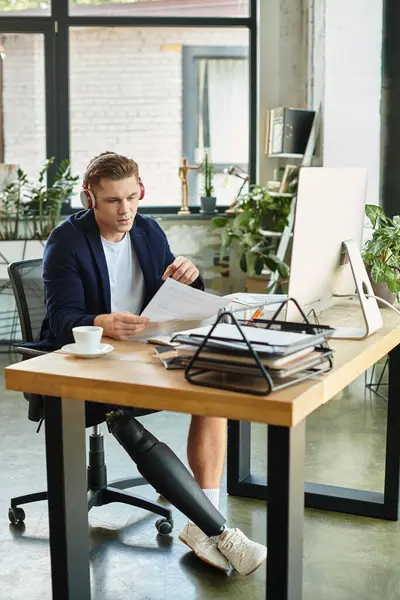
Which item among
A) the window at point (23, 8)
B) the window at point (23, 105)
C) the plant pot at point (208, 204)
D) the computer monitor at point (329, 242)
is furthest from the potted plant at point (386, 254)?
the window at point (23, 8)

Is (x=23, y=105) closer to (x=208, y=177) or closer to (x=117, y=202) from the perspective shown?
(x=208, y=177)

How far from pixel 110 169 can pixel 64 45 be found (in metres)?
3.90

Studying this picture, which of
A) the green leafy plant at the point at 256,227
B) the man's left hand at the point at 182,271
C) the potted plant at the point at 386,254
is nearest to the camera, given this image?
the man's left hand at the point at 182,271

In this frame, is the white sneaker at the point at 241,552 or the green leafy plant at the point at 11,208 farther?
the green leafy plant at the point at 11,208

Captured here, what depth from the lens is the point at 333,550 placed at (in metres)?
2.72

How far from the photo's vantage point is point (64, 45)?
6219 mm

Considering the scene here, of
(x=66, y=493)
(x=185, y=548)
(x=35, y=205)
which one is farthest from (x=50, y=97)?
(x=66, y=493)

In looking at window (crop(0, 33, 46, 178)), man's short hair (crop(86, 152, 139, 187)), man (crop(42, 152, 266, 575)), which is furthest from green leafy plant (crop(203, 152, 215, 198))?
man's short hair (crop(86, 152, 139, 187))

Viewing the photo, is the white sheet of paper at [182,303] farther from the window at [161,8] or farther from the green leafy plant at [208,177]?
the window at [161,8]

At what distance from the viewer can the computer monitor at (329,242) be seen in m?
2.16

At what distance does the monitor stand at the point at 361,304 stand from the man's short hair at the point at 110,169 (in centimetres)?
74

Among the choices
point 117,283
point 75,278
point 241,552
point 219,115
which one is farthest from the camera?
point 219,115

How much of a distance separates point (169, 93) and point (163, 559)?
439cm

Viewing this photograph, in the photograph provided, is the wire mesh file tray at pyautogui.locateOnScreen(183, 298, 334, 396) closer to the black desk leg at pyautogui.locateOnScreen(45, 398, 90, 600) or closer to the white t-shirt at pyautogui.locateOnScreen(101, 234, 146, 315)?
the black desk leg at pyautogui.locateOnScreen(45, 398, 90, 600)
